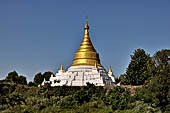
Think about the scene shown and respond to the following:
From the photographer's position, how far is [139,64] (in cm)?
4359

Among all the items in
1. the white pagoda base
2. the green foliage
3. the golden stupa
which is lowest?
the green foliage

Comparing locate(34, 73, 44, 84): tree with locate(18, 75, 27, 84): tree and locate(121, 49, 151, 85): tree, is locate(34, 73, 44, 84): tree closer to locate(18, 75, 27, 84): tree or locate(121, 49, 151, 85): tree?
locate(18, 75, 27, 84): tree

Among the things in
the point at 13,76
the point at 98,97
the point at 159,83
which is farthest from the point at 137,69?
the point at 13,76

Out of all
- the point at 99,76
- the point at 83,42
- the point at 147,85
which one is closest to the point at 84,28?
the point at 83,42

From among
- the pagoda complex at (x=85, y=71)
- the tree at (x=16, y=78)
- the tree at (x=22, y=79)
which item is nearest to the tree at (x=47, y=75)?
the tree at (x=22, y=79)

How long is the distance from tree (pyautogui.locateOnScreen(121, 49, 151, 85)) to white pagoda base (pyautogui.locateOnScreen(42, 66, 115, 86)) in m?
3.34

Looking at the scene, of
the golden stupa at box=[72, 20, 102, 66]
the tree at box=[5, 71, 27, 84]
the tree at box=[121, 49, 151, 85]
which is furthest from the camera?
the tree at box=[5, 71, 27, 84]

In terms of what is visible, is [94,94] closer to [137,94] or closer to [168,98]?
[137,94]

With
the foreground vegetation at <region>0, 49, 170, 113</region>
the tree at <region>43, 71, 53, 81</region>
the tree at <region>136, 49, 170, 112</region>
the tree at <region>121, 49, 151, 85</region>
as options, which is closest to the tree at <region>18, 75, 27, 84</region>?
the tree at <region>43, 71, 53, 81</region>

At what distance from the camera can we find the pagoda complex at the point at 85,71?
147 ft

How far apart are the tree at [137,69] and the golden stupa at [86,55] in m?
6.62

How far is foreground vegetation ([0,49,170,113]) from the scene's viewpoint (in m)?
29.1

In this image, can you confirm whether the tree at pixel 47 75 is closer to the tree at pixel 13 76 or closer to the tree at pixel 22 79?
the tree at pixel 22 79

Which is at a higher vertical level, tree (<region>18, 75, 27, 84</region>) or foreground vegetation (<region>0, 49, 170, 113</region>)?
tree (<region>18, 75, 27, 84</region>)
